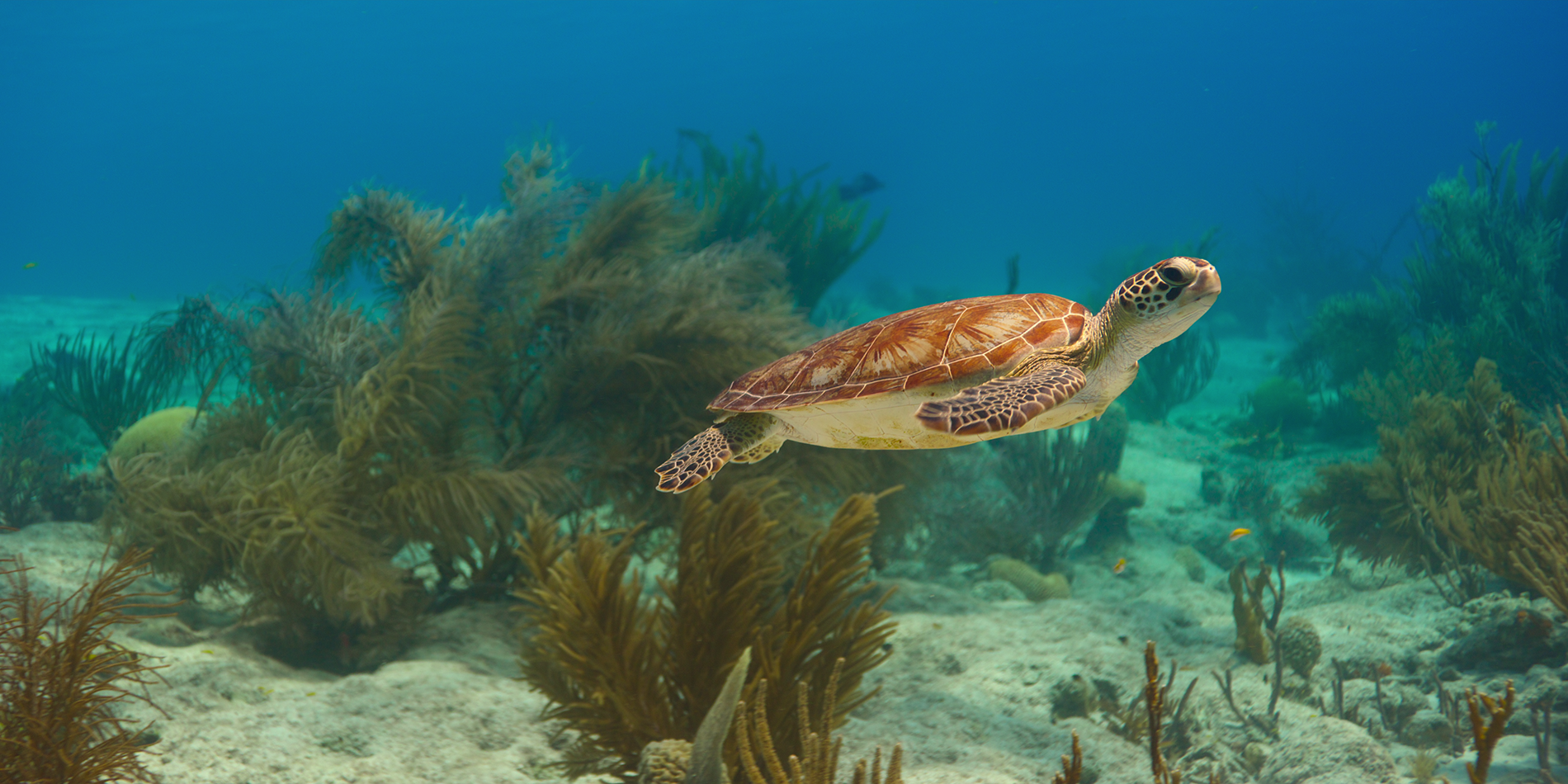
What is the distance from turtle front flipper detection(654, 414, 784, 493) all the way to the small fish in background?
968 cm

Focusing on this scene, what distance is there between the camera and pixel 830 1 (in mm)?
91438

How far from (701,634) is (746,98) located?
404 feet

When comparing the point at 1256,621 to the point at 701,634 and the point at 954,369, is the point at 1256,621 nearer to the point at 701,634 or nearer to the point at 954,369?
the point at 701,634

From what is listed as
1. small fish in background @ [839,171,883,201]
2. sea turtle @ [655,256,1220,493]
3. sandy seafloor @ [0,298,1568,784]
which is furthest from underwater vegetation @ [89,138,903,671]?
small fish in background @ [839,171,883,201]

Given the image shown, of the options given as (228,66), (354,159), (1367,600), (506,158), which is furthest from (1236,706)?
(354,159)

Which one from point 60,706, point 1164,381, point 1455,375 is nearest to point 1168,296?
point 60,706

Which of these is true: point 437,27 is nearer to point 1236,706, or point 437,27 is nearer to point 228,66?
point 228,66

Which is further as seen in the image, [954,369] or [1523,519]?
[1523,519]

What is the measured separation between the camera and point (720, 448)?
4.89ft

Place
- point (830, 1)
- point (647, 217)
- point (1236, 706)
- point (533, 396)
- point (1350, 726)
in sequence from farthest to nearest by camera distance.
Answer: point (830, 1), point (647, 217), point (533, 396), point (1236, 706), point (1350, 726)

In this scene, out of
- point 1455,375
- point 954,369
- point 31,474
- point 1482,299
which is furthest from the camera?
point 1482,299

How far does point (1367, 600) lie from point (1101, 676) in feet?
9.71

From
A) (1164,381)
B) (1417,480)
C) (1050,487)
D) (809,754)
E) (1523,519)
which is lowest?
(809,754)

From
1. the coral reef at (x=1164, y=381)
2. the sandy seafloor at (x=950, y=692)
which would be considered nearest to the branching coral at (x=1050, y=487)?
the sandy seafloor at (x=950, y=692)
